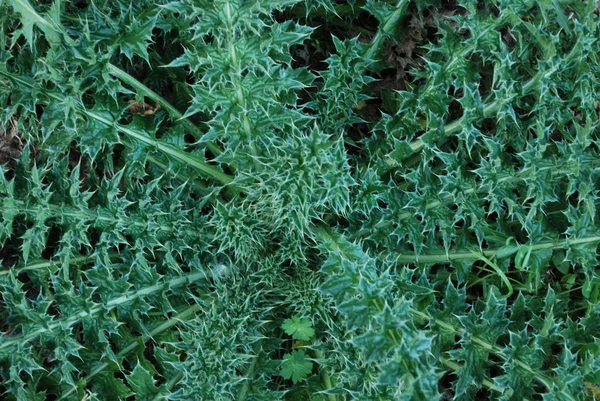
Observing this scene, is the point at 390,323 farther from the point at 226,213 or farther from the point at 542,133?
the point at 542,133

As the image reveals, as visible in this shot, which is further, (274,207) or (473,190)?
(473,190)

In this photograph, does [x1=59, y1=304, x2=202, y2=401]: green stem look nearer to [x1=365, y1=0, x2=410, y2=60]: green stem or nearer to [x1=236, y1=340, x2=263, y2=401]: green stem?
[x1=236, y1=340, x2=263, y2=401]: green stem

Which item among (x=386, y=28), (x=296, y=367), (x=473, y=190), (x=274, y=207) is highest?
(x=386, y=28)

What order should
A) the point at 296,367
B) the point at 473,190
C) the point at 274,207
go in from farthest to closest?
the point at 296,367 < the point at 473,190 < the point at 274,207

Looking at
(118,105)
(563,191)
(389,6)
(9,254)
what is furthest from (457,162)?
(9,254)

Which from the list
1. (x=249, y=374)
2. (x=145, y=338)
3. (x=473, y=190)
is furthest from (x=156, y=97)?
(x=473, y=190)

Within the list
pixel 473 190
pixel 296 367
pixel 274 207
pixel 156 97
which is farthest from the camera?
pixel 156 97

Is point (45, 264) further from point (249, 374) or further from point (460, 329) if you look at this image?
point (460, 329)

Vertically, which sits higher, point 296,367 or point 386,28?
point 386,28
